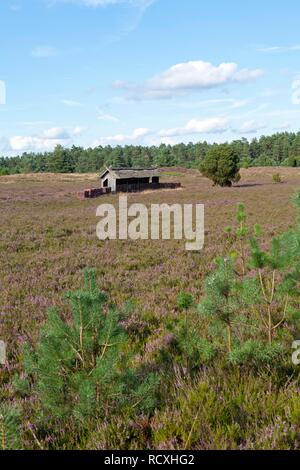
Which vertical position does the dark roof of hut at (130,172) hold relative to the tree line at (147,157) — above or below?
below

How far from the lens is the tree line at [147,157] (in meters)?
133

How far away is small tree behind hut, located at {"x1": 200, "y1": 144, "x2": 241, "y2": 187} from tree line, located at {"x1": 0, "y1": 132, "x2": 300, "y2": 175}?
76.8 metres

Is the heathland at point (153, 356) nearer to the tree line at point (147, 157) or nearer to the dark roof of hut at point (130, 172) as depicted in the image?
the dark roof of hut at point (130, 172)

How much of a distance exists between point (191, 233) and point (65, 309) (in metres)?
10.9

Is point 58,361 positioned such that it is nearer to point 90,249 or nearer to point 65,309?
point 65,309

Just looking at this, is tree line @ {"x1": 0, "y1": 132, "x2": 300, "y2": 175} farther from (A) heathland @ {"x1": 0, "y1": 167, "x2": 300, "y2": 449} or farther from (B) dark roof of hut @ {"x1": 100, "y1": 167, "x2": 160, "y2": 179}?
(A) heathland @ {"x1": 0, "y1": 167, "x2": 300, "y2": 449}

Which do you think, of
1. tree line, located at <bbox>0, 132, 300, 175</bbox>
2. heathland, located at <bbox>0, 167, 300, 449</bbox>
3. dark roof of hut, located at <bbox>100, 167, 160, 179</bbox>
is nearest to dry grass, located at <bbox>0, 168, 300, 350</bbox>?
heathland, located at <bbox>0, 167, 300, 449</bbox>

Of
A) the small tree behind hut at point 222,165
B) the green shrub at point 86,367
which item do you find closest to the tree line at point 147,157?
the small tree behind hut at point 222,165

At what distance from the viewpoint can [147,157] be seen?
6329 inches

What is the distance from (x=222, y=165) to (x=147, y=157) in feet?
358

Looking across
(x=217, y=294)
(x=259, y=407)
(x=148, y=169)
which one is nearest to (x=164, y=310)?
(x=217, y=294)

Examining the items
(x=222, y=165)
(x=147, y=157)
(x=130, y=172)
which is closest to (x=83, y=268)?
(x=130, y=172)

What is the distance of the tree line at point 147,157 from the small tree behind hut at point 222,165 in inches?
3025

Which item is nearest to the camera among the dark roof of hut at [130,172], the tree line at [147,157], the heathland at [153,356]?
the heathland at [153,356]
